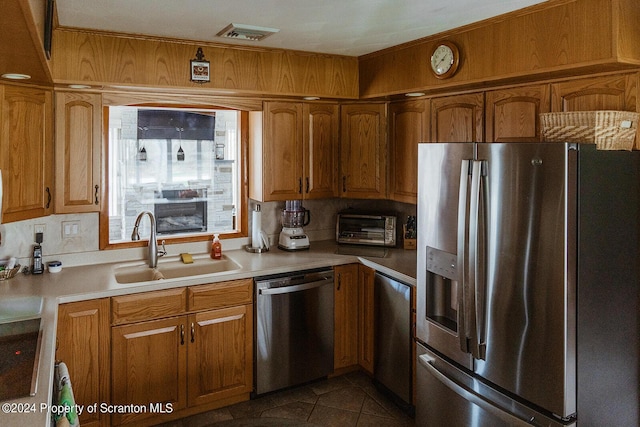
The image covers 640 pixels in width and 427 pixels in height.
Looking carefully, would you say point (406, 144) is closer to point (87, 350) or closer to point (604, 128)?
point (604, 128)

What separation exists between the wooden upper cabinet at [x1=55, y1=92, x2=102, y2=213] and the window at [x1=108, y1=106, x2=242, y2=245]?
0.98 ft

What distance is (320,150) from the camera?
3625mm

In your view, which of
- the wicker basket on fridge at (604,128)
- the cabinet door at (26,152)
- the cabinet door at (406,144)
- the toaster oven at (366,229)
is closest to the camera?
the wicker basket on fridge at (604,128)

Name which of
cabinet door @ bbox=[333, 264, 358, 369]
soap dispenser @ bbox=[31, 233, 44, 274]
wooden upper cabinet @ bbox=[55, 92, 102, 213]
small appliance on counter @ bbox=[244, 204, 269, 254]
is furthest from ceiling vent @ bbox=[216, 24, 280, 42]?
soap dispenser @ bbox=[31, 233, 44, 274]

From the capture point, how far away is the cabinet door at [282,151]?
11.3 feet

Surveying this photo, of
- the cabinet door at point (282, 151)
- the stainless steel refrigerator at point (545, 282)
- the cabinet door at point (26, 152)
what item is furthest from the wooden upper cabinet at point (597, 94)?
the cabinet door at point (26, 152)

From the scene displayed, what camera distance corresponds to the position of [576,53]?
218 cm

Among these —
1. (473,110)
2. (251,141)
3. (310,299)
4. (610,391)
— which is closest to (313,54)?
(251,141)

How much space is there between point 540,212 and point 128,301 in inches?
84.9

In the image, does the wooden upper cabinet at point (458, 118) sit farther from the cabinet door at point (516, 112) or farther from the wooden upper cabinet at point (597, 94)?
the wooden upper cabinet at point (597, 94)

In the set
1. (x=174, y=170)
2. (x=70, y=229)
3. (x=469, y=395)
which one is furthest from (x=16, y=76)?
(x=469, y=395)

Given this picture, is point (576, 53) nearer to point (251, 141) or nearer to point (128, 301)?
point (251, 141)

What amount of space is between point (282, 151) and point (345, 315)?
1245mm

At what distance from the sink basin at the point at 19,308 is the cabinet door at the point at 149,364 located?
1.45 ft
